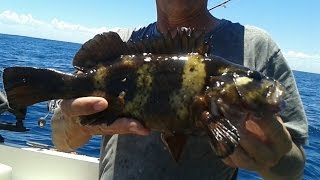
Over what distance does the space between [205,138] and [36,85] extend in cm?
101

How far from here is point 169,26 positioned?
10.3 feet

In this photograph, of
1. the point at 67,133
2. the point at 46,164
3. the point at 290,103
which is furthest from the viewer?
the point at 46,164

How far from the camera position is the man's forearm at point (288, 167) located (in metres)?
2.50

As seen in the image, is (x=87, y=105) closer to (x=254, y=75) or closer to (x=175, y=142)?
(x=175, y=142)

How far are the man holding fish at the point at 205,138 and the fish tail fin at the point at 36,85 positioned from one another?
0.26 ft

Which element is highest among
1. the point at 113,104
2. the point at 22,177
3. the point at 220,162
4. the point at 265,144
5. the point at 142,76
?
the point at 142,76

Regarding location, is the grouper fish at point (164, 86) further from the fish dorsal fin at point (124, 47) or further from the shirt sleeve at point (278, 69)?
the shirt sleeve at point (278, 69)

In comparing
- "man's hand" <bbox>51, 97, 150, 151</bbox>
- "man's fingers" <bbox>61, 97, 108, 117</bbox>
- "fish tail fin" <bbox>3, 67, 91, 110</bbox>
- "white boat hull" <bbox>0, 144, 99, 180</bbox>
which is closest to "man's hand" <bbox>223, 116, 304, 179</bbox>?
"man's hand" <bbox>51, 97, 150, 151</bbox>

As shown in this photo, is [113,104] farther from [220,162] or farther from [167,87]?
[220,162]

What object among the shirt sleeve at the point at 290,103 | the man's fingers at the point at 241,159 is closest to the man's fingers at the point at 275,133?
the man's fingers at the point at 241,159

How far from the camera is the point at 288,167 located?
2523 mm

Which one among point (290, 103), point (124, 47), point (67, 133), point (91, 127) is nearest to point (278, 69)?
point (290, 103)

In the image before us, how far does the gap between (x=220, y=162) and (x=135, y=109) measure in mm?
687

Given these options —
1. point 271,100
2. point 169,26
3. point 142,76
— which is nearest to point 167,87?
point 142,76
